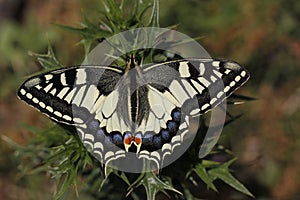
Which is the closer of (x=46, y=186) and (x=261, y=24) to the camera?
(x=46, y=186)

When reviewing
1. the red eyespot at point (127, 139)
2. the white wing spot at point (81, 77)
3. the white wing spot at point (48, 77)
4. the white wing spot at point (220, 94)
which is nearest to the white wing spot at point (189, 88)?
the white wing spot at point (220, 94)

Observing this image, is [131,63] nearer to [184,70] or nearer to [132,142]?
[184,70]

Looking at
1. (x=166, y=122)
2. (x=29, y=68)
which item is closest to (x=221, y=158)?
(x=166, y=122)

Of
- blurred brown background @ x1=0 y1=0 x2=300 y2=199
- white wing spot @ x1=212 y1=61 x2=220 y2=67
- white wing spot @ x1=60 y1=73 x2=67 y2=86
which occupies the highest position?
white wing spot @ x1=212 y1=61 x2=220 y2=67

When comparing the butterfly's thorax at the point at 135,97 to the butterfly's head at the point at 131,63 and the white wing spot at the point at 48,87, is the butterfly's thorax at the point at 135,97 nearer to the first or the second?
the butterfly's head at the point at 131,63

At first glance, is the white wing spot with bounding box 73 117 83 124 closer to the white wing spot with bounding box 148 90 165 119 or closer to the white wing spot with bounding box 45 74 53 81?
the white wing spot with bounding box 45 74 53 81

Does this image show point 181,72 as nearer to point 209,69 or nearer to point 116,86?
point 209,69

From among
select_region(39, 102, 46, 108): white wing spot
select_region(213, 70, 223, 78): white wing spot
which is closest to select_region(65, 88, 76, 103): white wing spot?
select_region(39, 102, 46, 108): white wing spot
